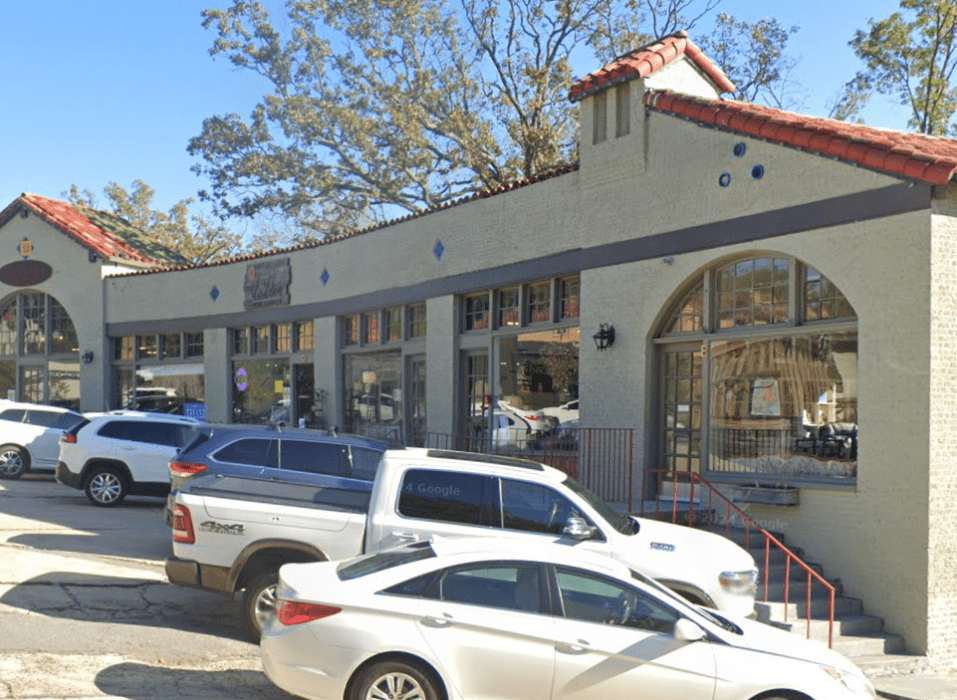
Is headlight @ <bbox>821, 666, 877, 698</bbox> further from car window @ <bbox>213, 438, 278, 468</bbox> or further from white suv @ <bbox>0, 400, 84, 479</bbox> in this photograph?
white suv @ <bbox>0, 400, 84, 479</bbox>

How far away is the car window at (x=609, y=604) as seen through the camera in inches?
279

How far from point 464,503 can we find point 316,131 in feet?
102

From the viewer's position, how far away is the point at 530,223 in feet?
53.7

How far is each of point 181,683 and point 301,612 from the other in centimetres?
167

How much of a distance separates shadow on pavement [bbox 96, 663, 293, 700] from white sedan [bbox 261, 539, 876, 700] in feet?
3.35

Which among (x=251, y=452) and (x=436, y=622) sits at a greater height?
(x=251, y=452)

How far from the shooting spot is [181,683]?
8.10m

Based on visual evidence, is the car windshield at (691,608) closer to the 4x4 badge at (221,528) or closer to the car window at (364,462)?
the 4x4 badge at (221,528)

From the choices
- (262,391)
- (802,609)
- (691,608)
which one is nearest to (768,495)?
(802,609)

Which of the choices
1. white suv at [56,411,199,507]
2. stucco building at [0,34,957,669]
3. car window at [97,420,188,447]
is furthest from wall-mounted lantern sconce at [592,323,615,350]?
car window at [97,420,188,447]

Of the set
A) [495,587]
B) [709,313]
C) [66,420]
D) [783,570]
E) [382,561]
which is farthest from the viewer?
[66,420]

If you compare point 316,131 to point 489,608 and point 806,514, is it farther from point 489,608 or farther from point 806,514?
point 489,608

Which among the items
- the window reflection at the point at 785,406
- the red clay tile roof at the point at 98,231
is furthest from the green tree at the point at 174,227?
the window reflection at the point at 785,406

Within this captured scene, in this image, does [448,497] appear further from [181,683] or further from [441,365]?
[441,365]
